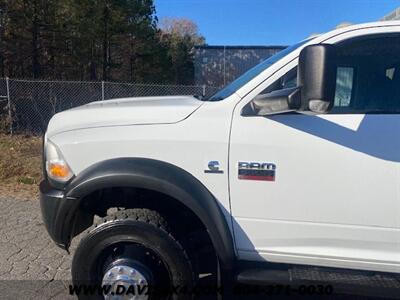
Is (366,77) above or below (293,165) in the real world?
above

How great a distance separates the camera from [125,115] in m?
2.98

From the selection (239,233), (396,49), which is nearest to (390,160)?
(396,49)

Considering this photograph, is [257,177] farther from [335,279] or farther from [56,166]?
[56,166]

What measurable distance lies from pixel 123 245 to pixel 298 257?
44.0 inches

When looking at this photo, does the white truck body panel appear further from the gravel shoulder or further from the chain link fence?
the chain link fence

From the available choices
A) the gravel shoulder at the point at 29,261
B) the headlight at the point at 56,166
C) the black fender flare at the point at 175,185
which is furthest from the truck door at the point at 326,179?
the gravel shoulder at the point at 29,261

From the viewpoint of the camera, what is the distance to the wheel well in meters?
3.03

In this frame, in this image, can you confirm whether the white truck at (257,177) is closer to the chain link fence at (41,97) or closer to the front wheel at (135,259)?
the front wheel at (135,259)

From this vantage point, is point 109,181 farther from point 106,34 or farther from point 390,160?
point 106,34

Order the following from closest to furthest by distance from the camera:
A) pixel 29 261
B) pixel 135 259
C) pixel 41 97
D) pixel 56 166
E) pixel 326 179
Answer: pixel 326 179 → pixel 135 259 → pixel 56 166 → pixel 29 261 → pixel 41 97

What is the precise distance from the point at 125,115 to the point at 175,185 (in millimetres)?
591

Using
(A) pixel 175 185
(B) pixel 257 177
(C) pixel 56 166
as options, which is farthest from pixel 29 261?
(B) pixel 257 177

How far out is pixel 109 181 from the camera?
111 inches

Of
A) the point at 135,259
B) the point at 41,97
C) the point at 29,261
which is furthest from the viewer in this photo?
the point at 41,97
